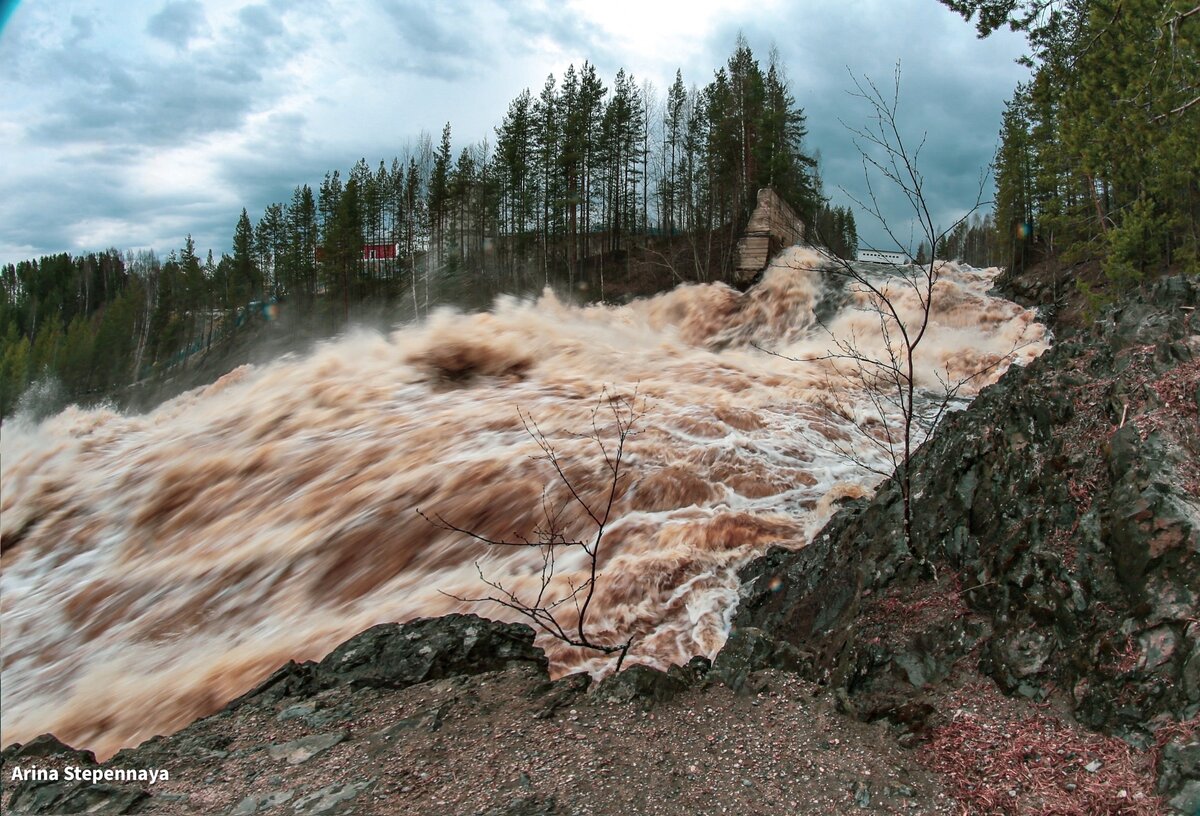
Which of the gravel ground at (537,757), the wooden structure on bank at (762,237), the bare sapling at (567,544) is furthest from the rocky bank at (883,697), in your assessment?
the wooden structure on bank at (762,237)

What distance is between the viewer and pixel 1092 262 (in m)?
25.6

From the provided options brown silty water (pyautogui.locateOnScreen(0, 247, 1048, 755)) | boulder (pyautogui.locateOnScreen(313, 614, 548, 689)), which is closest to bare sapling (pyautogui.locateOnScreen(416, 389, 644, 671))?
brown silty water (pyautogui.locateOnScreen(0, 247, 1048, 755))

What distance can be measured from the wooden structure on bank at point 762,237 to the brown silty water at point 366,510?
1626 cm

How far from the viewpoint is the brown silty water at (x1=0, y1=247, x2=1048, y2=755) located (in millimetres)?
5289

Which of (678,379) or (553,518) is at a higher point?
(678,379)

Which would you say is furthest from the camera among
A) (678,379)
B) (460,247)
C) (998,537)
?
(460,247)

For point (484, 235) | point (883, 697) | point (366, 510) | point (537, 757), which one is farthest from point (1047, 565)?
point (484, 235)

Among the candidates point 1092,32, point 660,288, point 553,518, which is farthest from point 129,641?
point 660,288

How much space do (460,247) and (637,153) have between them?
44.6 ft

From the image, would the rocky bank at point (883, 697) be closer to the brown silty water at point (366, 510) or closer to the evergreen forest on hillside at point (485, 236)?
the brown silty water at point (366, 510)

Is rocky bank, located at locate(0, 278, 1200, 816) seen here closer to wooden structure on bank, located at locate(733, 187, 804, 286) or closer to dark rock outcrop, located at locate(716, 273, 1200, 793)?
dark rock outcrop, located at locate(716, 273, 1200, 793)

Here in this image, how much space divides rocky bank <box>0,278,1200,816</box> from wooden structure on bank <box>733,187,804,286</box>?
83.2 feet

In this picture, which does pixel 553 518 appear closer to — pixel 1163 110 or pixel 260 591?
pixel 260 591

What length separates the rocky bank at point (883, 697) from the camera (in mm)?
2695
